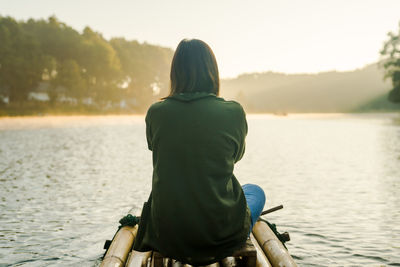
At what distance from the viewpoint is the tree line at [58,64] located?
50.5m

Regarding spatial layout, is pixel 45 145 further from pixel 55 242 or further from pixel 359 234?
pixel 359 234

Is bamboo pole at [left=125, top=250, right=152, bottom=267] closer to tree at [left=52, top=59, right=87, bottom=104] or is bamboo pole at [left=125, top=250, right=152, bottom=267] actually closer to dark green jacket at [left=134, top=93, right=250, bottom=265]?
dark green jacket at [left=134, top=93, right=250, bottom=265]

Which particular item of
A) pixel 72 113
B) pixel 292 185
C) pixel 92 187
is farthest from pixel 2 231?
pixel 72 113

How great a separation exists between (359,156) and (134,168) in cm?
949

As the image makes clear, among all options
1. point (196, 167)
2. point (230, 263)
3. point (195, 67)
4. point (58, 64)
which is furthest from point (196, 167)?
point (58, 64)

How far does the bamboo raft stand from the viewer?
A: 3342 millimetres

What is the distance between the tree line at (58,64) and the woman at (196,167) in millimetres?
49242

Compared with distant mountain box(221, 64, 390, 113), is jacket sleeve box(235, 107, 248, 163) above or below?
below

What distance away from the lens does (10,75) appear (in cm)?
5097

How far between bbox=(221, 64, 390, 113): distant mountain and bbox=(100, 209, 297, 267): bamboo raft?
121922mm

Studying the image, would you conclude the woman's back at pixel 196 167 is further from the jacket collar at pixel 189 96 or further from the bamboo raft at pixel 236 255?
the bamboo raft at pixel 236 255

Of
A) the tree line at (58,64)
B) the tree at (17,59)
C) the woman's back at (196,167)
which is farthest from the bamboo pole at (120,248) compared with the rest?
the tree at (17,59)

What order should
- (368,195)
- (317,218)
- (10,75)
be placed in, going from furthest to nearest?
(10,75) → (368,195) → (317,218)

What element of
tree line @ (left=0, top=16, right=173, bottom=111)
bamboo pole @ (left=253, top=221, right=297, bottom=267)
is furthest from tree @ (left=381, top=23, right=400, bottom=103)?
bamboo pole @ (left=253, top=221, right=297, bottom=267)
